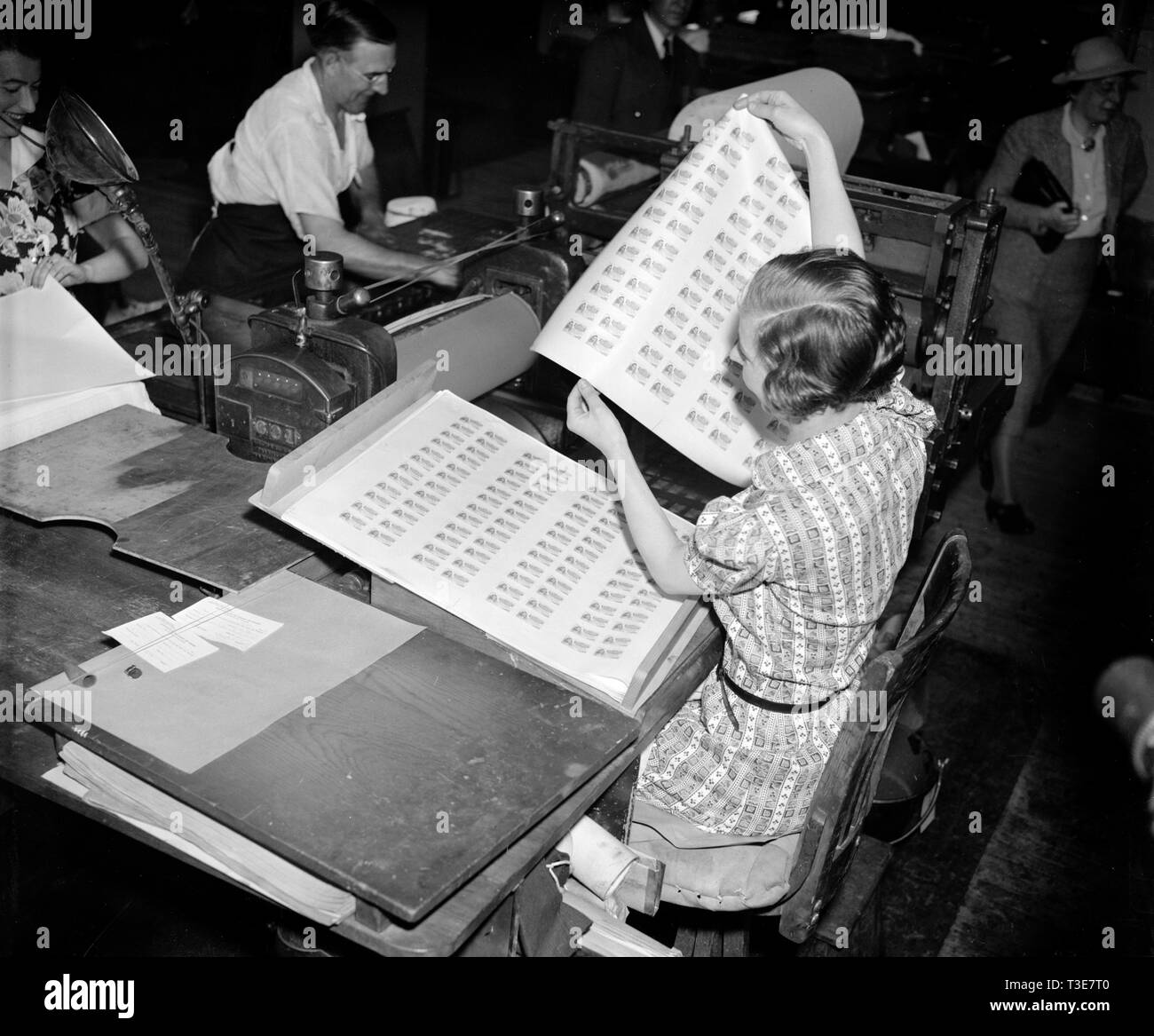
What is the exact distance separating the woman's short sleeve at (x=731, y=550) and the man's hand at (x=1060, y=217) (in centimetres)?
330

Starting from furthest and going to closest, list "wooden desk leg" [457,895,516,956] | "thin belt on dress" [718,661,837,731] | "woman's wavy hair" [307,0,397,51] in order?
"woman's wavy hair" [307,0,397,51], "thin belt on dress" [718,661,837,731], "wooden desk leg" [457,895,516,956]

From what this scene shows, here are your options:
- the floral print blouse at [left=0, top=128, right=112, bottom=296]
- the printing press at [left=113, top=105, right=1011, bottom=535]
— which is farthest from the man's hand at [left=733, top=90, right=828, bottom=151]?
the floral print blouse at [left=0, top=128, right=112, bottom=296]

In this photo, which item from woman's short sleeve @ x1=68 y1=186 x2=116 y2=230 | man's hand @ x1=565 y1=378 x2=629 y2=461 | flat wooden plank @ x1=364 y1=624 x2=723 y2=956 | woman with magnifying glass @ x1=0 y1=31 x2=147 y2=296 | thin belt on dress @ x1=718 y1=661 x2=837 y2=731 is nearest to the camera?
flat wooden plank @ x1=364 y1=624 x2=723 y2=956

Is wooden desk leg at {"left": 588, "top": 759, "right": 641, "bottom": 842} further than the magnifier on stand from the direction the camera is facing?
No

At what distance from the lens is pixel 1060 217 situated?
4316 mm

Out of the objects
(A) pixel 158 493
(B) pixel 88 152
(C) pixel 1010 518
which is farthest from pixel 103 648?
(C) pixel 1010 518

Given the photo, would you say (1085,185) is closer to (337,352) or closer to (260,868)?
(337,352)

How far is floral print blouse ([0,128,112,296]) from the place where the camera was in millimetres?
2912

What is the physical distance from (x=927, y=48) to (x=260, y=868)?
769 centimetres

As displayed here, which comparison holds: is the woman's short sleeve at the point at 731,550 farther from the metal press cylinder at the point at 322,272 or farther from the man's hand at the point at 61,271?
the man's hand at the point at 61,271

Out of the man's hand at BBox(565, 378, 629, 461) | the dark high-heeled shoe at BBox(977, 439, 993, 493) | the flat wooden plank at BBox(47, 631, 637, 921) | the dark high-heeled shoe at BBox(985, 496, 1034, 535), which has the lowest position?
the dark high-heeled shoe at BBox(985, 496, 1034, 535)

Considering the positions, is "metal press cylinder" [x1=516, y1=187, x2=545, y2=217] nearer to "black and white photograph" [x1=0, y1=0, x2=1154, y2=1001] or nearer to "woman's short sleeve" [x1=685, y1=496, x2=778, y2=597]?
"black and white photograph" [x1=0, y1=0, x2=1154, y2=1001]

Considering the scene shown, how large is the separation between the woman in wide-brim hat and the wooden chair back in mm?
2874

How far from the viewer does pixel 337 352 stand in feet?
6.44
